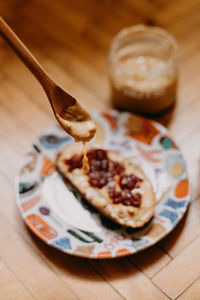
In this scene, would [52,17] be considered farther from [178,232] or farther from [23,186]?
[178,232]

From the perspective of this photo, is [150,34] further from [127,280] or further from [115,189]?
[127,280]

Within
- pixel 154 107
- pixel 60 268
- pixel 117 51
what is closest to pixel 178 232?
pixel 60 268

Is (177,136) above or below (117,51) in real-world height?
below

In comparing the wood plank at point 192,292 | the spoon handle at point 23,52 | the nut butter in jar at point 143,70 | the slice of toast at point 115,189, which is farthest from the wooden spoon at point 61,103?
the wood plank at point 192,292

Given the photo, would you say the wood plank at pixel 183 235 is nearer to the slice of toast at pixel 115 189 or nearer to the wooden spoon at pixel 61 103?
the slice of toast at pixel 115 189

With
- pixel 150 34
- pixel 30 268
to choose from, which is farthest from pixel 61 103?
pixel 150 34

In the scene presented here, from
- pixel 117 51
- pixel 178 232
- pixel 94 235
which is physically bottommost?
pixel 178 232

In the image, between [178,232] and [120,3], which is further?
[120,3]
